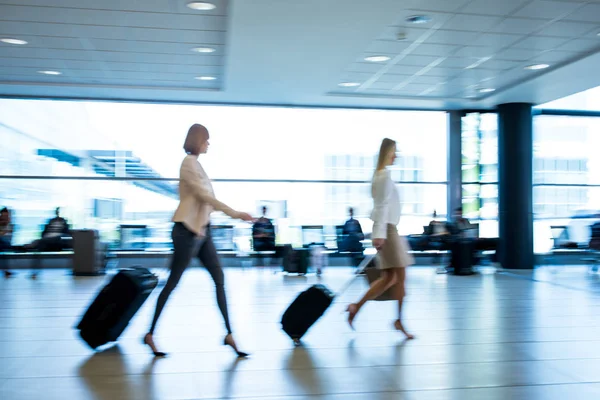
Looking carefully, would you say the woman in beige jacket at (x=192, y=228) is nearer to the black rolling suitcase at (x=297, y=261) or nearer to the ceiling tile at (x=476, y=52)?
the ceiling tile at (x=476, y=52)

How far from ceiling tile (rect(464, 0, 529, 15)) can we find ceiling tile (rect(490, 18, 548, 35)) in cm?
39

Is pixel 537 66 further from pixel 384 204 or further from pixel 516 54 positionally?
pixel 384 204

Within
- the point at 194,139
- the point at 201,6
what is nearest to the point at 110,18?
the point at 201,6

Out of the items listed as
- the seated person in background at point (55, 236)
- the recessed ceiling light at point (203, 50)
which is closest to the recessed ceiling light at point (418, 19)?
the recessed ceiling light at point (203, 50)

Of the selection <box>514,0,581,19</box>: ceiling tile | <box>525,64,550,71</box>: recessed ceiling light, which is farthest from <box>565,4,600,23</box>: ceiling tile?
<box>525,64,550,71</box>: recessed ceiling light

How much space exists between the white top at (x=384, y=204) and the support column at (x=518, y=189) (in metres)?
9.02

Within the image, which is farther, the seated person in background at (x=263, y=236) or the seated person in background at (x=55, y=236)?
the seated person in background at (x=263, y=236)

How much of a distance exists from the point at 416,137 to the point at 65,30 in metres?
9.52

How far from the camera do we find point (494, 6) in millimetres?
7277

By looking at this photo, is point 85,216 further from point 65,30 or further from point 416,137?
point 416,137

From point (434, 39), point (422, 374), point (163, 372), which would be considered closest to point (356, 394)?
point (422, 374)

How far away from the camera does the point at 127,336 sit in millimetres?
5441

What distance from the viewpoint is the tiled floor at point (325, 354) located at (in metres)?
3.71

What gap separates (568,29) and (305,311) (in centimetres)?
582
